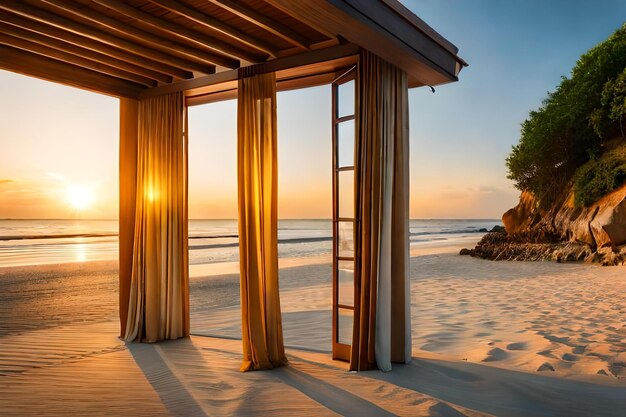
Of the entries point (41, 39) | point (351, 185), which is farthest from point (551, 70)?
point (41, 39)

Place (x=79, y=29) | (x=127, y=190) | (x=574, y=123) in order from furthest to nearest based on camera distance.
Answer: (x=574, y=123) → (x=127, y=190) → (x=79, y=29)

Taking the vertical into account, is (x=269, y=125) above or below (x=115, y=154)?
below

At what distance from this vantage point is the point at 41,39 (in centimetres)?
340

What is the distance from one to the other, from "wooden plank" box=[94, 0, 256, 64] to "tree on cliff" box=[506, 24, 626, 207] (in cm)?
1265

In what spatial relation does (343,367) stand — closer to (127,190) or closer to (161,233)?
(161,233)

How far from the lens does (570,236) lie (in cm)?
1245

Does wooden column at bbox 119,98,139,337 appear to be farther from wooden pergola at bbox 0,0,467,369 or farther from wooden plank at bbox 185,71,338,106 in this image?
wooden plank at bbox 185,71,338,106

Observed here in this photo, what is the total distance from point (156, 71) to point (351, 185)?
209 centimetres

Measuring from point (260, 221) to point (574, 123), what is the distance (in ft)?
46.3

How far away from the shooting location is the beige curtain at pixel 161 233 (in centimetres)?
455

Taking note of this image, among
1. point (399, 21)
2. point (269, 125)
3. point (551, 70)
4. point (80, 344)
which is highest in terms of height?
point (551, 70)

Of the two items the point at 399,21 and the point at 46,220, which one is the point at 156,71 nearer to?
the point at 399,21

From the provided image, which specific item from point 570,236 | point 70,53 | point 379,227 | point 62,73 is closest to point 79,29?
point 70,53

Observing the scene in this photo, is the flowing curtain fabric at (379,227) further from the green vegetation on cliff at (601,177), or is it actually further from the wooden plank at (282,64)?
the green vegetation on cliff at (601,177)
